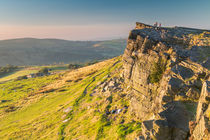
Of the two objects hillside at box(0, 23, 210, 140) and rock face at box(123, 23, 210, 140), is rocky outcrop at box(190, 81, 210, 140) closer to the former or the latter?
hillside at box(0, 23, 210, 140)

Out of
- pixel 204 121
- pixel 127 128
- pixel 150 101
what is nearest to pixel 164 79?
pixel 150 101

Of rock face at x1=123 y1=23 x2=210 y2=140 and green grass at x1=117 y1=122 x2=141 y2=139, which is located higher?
rock face at x1=123 y1=23 x2=210 y2=140

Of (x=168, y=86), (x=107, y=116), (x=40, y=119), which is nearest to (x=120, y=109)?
(x=107, y=116)

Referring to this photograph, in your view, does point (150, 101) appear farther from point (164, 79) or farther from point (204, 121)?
point (204, 121)

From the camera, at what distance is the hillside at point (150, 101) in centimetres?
2095

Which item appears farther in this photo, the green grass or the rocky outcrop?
the green grass

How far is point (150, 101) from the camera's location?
3453 cm

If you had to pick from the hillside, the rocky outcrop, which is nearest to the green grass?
the hillside

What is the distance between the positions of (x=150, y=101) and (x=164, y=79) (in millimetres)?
8665

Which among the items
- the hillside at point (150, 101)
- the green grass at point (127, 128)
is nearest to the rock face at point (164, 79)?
the hillside at point (150, 101)

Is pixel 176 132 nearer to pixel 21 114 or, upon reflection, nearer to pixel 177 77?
pixel 177 77

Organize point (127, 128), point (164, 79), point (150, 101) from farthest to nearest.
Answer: point (127, 128)
point (150, 101)
point (164, 79)

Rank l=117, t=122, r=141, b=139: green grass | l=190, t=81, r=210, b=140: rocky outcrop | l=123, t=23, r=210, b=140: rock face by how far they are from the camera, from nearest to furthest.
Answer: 1. l=190, t=81, r=210, b=140: rocky outcrop
2. l=123, t=23, r=210, b=140: rock face
3. l=117, t=122, r=141, b=139: green grass

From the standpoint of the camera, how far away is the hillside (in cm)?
2095
